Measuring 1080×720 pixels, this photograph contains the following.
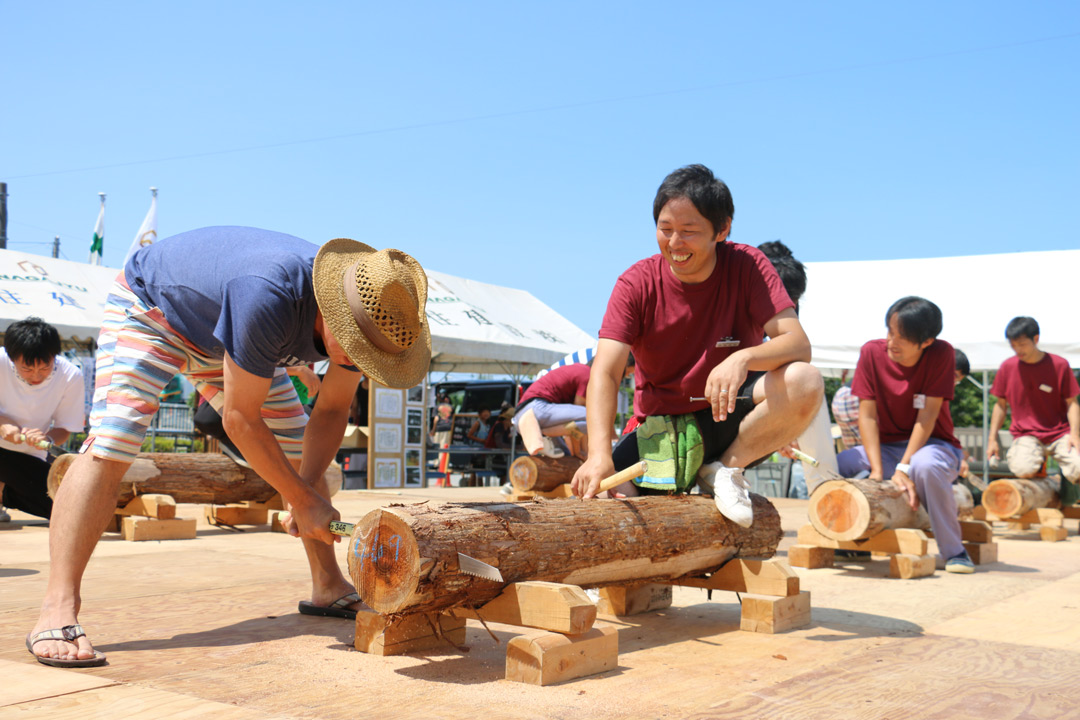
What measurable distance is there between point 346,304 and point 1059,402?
23.0ft

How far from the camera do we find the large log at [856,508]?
4.80 meters

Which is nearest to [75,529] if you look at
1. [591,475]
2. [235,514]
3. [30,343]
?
[591,475]

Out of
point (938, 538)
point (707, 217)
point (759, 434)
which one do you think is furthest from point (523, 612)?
point (938, 538)

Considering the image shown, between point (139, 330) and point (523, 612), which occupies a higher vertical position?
point (139, 330)

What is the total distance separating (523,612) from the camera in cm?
246

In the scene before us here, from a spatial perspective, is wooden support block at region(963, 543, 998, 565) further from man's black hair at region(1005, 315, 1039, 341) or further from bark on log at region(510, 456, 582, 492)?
bark on log at region(510, 456, 582, 492)

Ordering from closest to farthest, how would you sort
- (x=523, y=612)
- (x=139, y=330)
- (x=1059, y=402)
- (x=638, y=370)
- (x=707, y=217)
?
(x=523, y=612), (x=139, y=330), (x=707, y=217), (x=638, y=370), (x=1059, y=402)

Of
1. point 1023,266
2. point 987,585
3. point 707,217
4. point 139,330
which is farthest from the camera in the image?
point 1023,266

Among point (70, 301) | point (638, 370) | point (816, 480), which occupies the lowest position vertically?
point (816, 480)

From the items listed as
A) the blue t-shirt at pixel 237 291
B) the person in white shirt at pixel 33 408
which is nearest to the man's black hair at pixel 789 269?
the blue t-shirt at pixel 237 291

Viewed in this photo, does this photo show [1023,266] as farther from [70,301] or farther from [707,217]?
[70,301]

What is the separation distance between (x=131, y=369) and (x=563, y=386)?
184 inches

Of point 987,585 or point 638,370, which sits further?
point 987,585

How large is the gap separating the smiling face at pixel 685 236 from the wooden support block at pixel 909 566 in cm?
235
